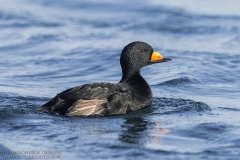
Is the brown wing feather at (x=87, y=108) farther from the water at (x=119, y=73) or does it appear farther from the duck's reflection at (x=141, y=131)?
the duck's reflection at (x=141, y=131)

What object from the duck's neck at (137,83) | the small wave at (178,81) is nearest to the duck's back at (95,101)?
the duck's neck at (137,83)

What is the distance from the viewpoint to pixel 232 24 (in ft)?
64.8

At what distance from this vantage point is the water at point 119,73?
8.41 meters

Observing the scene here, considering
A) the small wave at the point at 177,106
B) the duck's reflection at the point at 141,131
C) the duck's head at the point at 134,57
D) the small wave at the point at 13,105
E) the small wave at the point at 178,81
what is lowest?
the duck's reflection at the point at 141,131

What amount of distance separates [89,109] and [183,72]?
193 inches

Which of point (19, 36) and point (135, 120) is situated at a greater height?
point (19, 36)

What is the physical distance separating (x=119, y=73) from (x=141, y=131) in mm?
5754

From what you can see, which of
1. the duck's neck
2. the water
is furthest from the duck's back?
the duck's neck

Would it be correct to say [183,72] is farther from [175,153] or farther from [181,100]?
[175,153]

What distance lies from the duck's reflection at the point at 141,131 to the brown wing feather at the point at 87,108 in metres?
0.47

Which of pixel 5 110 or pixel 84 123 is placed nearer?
pixel 84 123

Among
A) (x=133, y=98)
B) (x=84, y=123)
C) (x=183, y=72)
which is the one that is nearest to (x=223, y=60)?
(x=183, y=72)

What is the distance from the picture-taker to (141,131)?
913 cm

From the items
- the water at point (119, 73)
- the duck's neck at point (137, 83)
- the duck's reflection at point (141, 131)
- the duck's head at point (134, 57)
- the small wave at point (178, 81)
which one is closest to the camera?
the water at point (119, 73)
